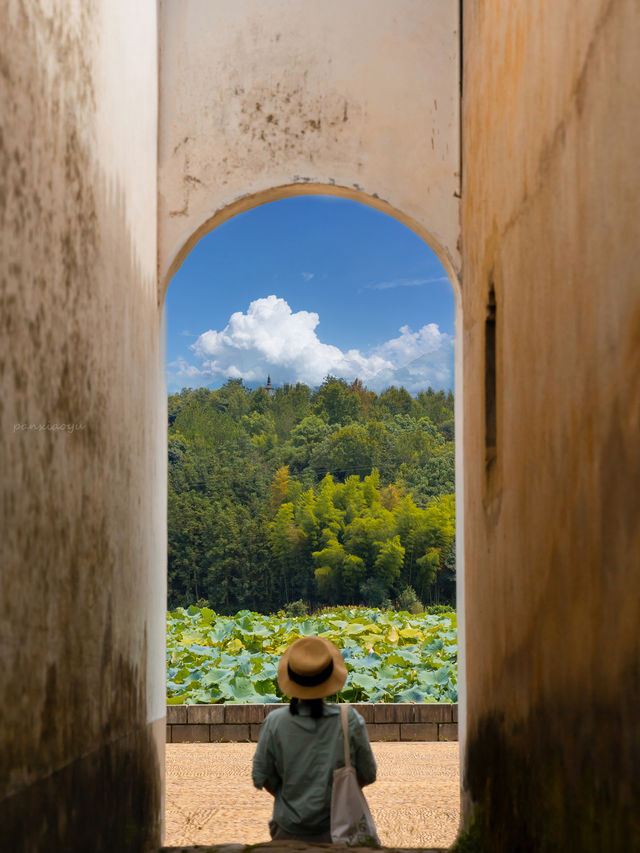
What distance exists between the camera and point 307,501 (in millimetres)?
44750

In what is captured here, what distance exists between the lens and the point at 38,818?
3.06 meters

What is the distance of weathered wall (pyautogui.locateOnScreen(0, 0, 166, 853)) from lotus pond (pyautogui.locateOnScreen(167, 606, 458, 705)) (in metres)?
5.62

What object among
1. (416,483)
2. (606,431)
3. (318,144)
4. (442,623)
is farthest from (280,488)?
(606,431)

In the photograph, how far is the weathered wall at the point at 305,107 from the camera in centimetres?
559

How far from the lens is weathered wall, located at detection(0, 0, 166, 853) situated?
9.87ft

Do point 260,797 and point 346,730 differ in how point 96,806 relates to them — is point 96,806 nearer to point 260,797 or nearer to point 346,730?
point 346,730

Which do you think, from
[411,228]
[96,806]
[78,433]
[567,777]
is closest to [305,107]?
[411,228]

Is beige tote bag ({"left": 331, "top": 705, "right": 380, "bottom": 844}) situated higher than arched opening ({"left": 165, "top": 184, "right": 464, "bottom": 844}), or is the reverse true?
arched opening ({"left": 165, "top": 184, "right": 464, "bottom": 844})

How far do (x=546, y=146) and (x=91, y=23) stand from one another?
6.50 ft

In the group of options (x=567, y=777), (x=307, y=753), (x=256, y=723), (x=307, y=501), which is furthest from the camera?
(x=307, y=501)

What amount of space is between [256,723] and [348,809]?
6407mm

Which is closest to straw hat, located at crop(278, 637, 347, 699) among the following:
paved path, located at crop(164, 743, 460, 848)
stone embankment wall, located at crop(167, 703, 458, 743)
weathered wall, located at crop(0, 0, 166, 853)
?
weathered wall, located at crop(0, 0, 166, 853)

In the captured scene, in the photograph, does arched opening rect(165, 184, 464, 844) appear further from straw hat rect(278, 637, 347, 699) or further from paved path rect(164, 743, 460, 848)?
straw hat rect(278, 637, 347, 699)

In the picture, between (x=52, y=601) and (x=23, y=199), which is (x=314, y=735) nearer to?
(x=52, y=601)
